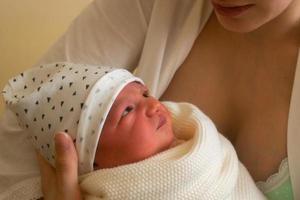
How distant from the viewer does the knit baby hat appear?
2.37 feet

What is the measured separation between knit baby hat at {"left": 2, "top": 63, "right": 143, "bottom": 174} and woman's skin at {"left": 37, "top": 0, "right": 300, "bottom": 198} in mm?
196

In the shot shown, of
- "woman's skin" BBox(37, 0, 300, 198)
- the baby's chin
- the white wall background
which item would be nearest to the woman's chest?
"woman's skin" BBox(37, 0, 300, 198)

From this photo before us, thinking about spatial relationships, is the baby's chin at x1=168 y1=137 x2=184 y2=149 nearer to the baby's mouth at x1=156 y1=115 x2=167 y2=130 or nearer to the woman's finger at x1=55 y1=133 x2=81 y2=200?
the baby's mouth at x1=156 y1=115 x2=167 y2=130

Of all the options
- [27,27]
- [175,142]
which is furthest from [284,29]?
[27,27]

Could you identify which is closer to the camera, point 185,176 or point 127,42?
point 185,176

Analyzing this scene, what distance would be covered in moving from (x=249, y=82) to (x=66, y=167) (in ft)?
1.32

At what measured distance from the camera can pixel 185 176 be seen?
0.70 m

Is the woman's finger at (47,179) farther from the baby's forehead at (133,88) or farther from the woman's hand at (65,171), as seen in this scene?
the baby's forehead at (133,88)

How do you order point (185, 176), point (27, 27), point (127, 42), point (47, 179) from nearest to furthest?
1. point (185, 176)
2. point (47, 179)
3. point (127, 42)
4. point (27, 27)

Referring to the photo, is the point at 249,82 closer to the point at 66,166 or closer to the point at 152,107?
the point at 152,107

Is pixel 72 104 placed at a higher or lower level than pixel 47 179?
higher

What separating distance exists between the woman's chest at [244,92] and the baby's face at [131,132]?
0.20 meters

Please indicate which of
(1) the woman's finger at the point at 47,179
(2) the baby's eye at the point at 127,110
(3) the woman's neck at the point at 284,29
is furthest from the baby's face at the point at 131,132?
(3) the woman's neck at the point at 284,29

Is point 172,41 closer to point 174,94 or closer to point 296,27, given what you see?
point 174,94
